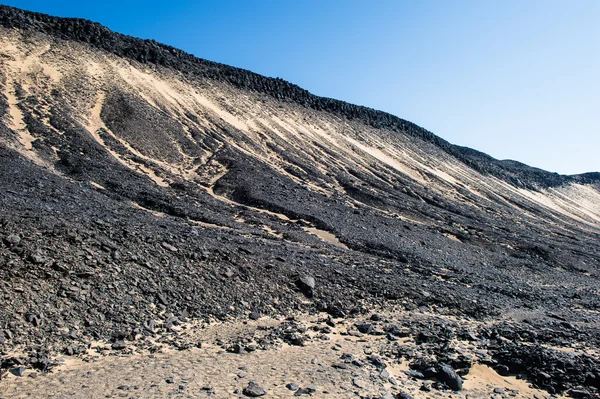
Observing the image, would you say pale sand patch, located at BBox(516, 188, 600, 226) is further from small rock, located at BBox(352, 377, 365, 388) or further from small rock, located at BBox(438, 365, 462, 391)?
small rock, located at BBox(352, 377, 365, 388)

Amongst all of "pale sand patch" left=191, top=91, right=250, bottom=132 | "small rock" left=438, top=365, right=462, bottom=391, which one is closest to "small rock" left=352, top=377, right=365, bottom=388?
"small rock" left=438, top=365, right=462, bottom=391

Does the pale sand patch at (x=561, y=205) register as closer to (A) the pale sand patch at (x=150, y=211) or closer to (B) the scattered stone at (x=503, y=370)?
(A) the pale sand patch at (x=150, y=211)

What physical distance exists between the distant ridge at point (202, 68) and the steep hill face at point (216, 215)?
28cm

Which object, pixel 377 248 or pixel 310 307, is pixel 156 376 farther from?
pixel 377 248

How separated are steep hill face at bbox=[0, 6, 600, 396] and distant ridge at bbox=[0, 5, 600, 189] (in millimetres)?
277

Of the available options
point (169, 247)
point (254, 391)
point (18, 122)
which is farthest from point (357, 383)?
point (18, 122)

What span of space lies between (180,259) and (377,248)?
9949 millimetres

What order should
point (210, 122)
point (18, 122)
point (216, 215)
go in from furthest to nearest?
point (210, 122)
point (18, 122)
point (216, 215)

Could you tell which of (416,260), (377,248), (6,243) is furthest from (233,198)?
(6,243)

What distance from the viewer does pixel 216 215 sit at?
1808 cm

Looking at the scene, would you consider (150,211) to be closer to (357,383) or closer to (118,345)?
(118,345)

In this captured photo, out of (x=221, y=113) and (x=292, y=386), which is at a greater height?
(x=221, y=113)

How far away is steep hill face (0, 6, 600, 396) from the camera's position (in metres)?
8.62

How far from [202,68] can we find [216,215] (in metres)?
34.1
